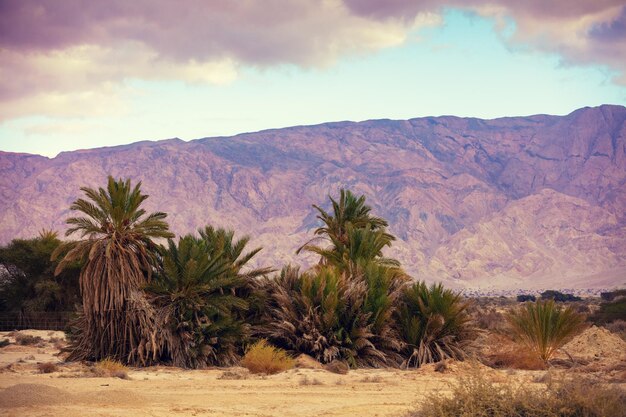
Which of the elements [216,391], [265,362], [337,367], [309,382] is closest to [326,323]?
[337,367]

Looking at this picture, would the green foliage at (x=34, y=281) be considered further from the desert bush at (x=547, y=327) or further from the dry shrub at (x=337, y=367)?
the desert bush at (x=547, y=327)

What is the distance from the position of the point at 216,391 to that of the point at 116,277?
294 inches

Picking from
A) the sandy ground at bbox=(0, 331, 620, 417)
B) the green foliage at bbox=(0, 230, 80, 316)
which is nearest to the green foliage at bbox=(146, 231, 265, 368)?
the sandy ground at bbox=(0, 331, 620, 417)

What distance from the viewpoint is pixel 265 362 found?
2270 cm

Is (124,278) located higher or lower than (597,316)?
higher

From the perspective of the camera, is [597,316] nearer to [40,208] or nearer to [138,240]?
[138,240]

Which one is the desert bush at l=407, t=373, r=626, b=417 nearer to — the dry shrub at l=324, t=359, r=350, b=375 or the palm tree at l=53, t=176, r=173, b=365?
the dry shrub at l=324, t=359, r=350, b=375

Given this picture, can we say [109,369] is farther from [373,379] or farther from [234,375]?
[373,379]

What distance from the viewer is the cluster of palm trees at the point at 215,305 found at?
2411 cm

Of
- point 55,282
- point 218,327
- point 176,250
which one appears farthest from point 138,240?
point 55,282

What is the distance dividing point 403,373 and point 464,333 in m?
4.93

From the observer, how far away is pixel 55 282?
48438 millimetres

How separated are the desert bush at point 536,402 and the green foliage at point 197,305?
43.4ft

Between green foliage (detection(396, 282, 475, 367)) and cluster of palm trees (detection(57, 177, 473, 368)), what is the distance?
4 centimetres
